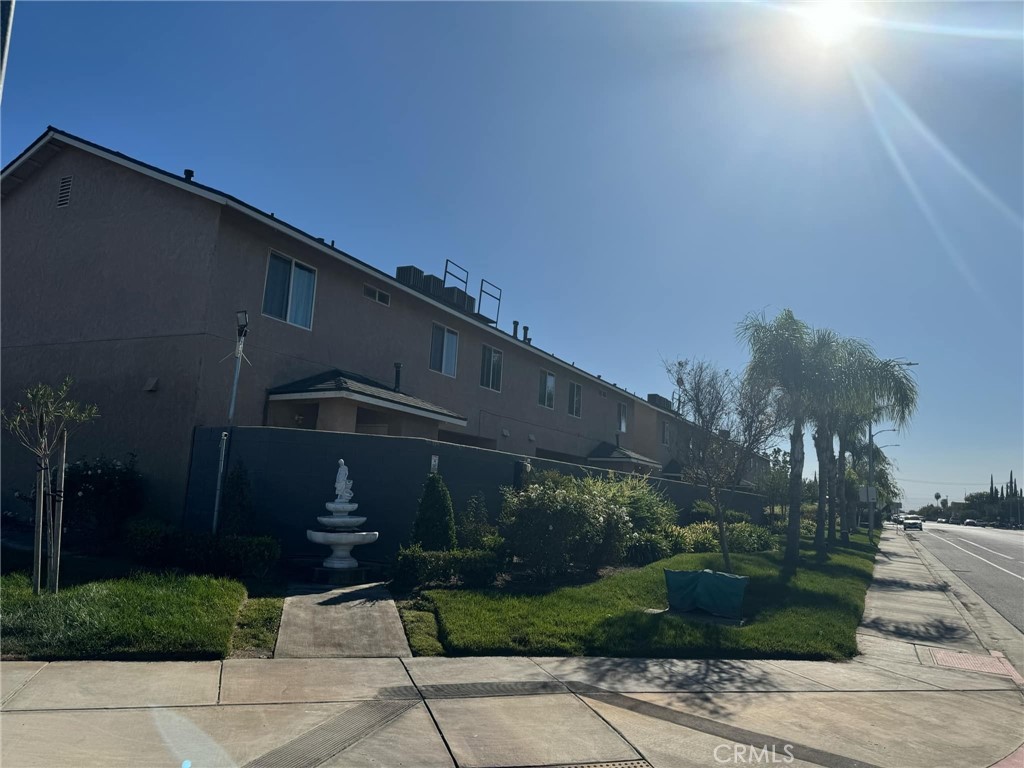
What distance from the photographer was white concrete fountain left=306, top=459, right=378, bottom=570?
11.0 meters

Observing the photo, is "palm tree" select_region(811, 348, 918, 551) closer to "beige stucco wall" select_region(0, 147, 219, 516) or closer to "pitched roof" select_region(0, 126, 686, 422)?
Result: "pitched roof" select_region(0, 126, 686, 422)

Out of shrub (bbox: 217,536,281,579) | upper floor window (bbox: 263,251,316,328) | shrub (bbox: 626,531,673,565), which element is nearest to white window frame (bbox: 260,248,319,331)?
upper floor window (bbox: 263,251,316,328)

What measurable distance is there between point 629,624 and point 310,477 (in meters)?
5.86

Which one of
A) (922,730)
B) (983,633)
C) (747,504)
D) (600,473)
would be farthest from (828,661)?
(747,504)

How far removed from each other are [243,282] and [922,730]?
13.4 m

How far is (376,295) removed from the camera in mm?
18406

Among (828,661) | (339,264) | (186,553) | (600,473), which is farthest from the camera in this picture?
(600,473)

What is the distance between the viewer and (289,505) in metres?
12.0

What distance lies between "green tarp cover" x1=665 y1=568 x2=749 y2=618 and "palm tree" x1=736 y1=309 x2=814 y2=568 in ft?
23.3

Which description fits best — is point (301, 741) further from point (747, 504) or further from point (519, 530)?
point (747, 504)

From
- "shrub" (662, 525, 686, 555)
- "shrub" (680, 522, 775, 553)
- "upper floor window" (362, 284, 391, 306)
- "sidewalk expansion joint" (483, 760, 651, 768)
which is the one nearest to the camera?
"sidewalk expansion joint" (483, 760, 651, 768)

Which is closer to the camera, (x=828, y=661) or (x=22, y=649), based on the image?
(x=22, y=649)

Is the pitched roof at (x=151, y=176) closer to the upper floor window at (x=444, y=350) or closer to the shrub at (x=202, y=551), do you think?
the upper floor window at (x=444, y=350)

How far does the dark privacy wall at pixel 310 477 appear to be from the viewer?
39.4 ft
